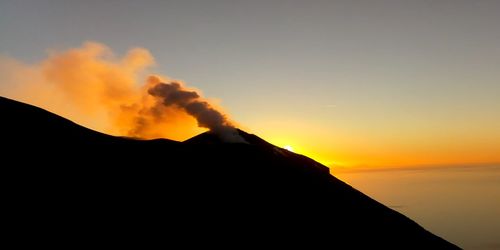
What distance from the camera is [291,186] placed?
174ft

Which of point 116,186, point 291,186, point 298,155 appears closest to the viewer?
point 116,186

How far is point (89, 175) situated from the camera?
40.7 metres

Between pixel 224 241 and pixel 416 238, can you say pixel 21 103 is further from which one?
pixel 416 238

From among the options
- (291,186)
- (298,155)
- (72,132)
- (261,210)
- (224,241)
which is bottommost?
(224,241)

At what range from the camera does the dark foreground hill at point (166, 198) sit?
33.0 metres

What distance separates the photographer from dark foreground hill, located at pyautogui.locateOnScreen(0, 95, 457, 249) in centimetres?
3297

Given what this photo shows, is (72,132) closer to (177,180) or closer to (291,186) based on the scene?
(177,180)

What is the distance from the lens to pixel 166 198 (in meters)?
40.6

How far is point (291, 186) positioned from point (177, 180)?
15.4 meters

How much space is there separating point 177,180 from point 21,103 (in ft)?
74.1

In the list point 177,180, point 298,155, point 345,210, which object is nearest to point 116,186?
point 177,180

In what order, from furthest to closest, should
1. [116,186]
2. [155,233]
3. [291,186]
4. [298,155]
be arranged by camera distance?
[298,155]
[291,186]
[116,186]
[155,233]

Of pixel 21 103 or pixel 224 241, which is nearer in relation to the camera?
pixel 224 241

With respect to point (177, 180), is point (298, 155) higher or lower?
higher
